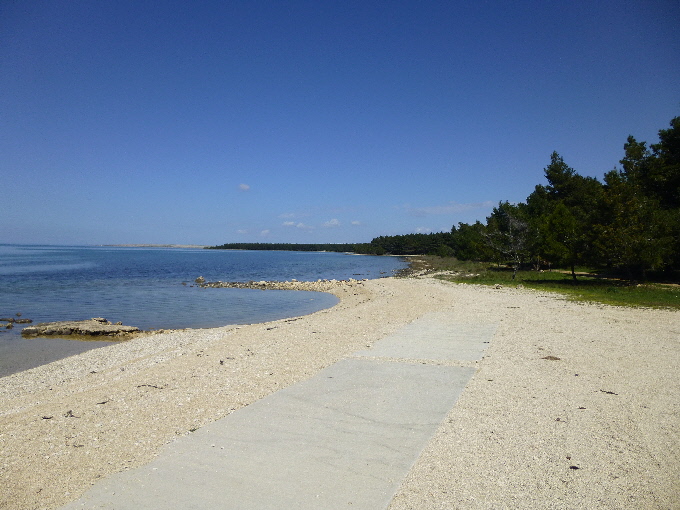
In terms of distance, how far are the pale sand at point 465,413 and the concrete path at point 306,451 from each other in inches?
9.7

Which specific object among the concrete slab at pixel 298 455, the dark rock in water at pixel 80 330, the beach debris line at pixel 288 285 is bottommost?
the dark rock in water at pixel 80 330

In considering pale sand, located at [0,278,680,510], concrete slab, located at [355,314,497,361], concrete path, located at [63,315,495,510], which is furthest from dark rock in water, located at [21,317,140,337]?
concrete path, located at [63,315,495,510]

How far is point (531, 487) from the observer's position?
3.78 m

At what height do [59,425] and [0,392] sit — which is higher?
[59,425]

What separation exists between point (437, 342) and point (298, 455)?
246 inches

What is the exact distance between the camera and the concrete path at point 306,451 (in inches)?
139

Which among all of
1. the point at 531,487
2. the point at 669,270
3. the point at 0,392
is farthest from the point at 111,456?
the point at 669,270

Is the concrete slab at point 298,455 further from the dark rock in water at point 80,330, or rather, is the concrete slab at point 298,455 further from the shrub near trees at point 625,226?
the shrub near trees at point 625,226

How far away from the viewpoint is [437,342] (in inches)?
392

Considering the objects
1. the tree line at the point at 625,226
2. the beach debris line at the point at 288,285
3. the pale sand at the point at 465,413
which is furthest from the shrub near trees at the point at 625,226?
the beach debris line at the point at 288,285

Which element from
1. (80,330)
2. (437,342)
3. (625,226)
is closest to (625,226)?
(625,226)

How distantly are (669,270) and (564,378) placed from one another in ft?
84.3

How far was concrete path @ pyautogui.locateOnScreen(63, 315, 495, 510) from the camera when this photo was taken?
3.54 m

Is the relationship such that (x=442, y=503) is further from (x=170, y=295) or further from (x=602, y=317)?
(x=170, y=295)
